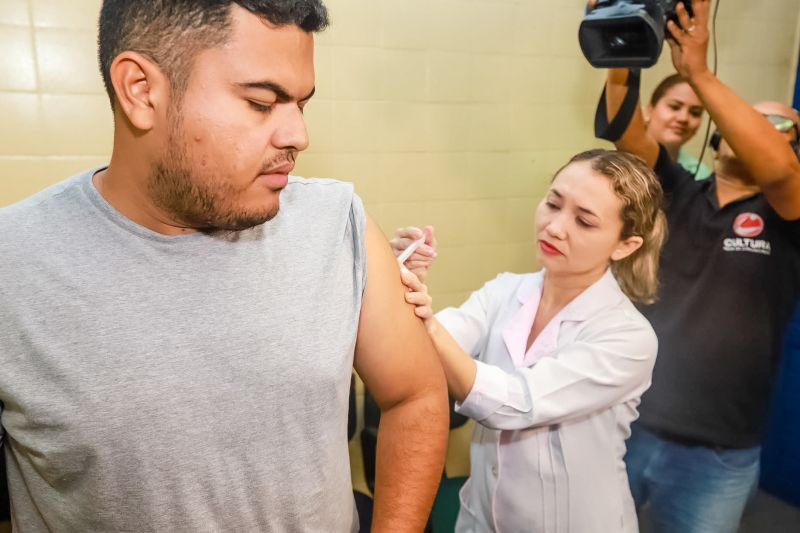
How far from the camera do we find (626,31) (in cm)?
178

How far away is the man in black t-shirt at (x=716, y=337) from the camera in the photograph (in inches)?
73.0

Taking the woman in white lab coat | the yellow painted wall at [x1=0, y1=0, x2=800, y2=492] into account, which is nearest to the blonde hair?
the woman in white lab coat

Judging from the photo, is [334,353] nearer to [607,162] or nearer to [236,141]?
[236,141]

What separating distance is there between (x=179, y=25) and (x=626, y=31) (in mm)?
1409

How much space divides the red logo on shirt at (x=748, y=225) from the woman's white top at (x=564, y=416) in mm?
590

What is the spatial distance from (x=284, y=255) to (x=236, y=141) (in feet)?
0.66

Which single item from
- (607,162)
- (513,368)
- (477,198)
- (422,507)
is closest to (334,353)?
(422,507)

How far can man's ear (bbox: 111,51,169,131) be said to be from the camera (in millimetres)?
842

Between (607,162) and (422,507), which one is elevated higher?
(607,162)

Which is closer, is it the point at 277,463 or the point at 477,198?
the point at 277,463

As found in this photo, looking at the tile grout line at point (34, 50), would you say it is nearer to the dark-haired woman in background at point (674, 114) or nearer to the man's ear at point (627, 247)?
the man's ear at point (627, 247)

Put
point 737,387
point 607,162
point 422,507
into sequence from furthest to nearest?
point 737,387, point 607,162, point 422,507

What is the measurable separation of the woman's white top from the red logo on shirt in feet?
1.94

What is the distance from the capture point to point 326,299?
3.17ft
